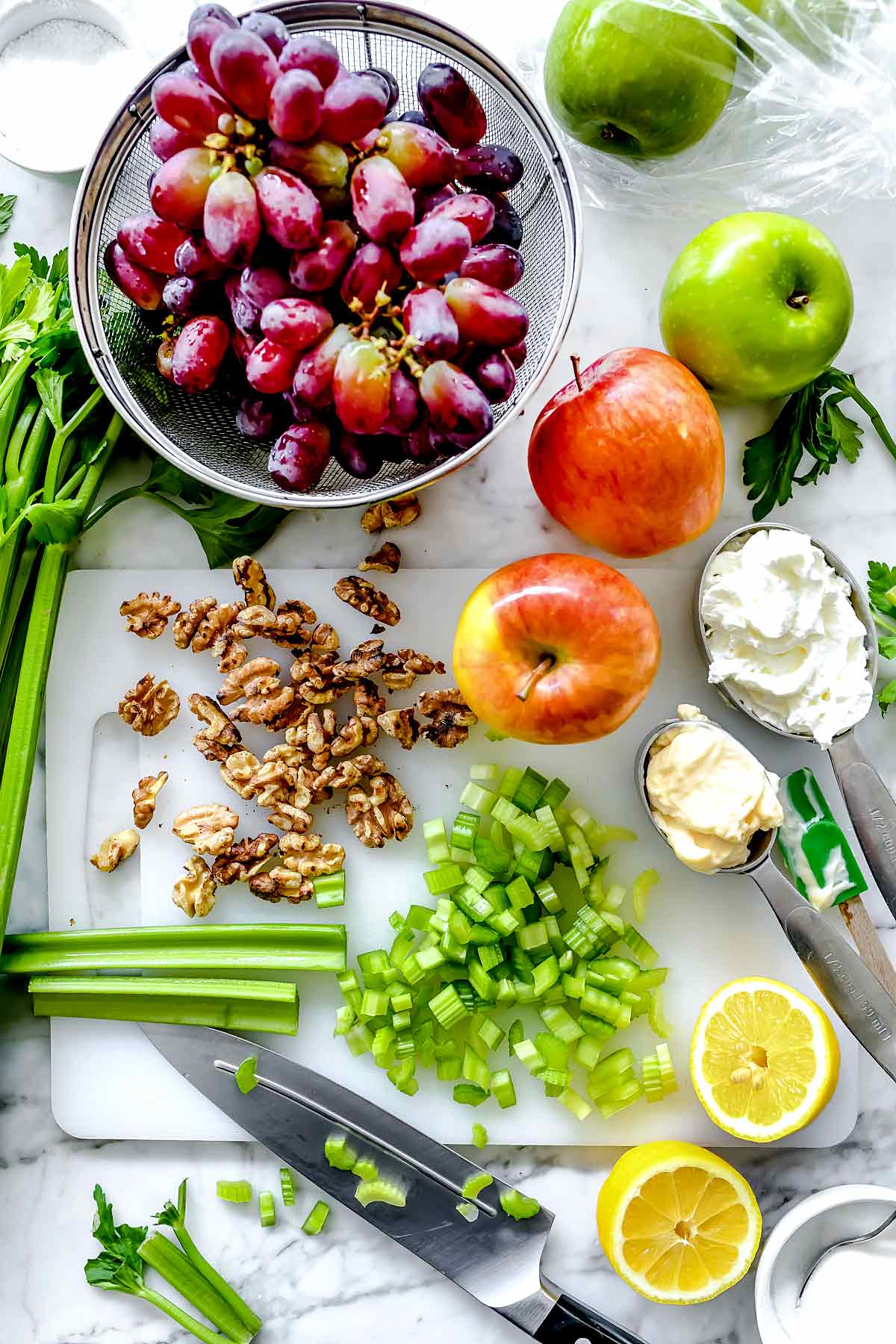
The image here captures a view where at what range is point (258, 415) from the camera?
3.42 feet

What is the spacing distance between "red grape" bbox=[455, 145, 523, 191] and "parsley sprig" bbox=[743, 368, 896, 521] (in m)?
0.42

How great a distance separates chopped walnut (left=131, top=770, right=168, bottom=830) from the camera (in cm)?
124

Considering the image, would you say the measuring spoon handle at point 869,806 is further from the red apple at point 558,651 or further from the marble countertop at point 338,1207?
the red apple at point 558,651

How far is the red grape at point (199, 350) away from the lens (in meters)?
1.00

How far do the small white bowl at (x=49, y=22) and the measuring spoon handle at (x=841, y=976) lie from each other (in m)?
1.10

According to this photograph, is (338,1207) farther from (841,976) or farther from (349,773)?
(841,976)

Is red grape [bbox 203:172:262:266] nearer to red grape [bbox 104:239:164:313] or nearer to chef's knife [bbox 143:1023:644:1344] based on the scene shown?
red grape [bbox 104:239:164:313]

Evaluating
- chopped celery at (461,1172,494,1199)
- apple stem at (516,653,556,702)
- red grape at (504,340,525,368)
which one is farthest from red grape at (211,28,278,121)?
chopped celery at (461,1172,494,1199)

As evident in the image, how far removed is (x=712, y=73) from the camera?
112cm

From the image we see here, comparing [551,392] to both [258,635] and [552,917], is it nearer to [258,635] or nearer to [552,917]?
[258,635]

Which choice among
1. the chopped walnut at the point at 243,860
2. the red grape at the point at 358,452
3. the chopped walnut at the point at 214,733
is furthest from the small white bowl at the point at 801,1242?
the red grape at the point at 358,452

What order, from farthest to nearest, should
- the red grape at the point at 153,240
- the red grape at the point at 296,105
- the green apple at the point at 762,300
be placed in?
1. the green apple at the point at 762,300
2. the red grape at the point at 153,240
3. the red grape at the point at 296,105

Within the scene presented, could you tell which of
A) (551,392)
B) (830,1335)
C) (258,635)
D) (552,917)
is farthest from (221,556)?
(830,1335)

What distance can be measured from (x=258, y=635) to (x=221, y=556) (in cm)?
11
